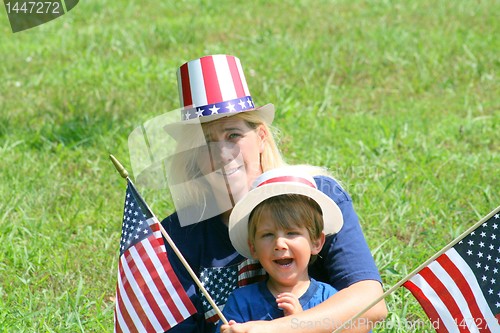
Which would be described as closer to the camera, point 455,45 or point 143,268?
point 143,268

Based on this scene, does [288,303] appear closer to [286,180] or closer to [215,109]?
[286,180]

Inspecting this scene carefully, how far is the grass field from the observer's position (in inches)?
188

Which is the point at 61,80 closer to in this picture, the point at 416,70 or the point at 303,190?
the point at 416,70

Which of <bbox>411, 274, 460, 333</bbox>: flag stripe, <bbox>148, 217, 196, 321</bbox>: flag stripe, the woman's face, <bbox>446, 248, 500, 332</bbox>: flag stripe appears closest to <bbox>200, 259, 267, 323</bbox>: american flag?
<bbox>148, 217, 196, 321</bbox>: flag stripe

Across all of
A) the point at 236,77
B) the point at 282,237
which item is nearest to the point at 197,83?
the point at 236,77

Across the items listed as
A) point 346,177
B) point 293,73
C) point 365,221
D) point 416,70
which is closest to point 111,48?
point 293,73

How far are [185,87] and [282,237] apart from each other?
78 centimetres

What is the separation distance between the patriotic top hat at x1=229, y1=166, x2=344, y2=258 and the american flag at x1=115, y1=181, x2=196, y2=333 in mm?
285

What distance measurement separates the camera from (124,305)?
3396mm

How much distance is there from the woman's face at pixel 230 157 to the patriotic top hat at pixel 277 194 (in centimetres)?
15

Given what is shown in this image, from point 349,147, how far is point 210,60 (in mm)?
2798

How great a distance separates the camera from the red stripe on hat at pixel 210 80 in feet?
11.5

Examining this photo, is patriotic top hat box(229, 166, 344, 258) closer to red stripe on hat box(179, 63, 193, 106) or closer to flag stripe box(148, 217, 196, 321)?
flag stripe box(148, 217, 196, 321)

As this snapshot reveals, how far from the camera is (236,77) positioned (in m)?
3.61
